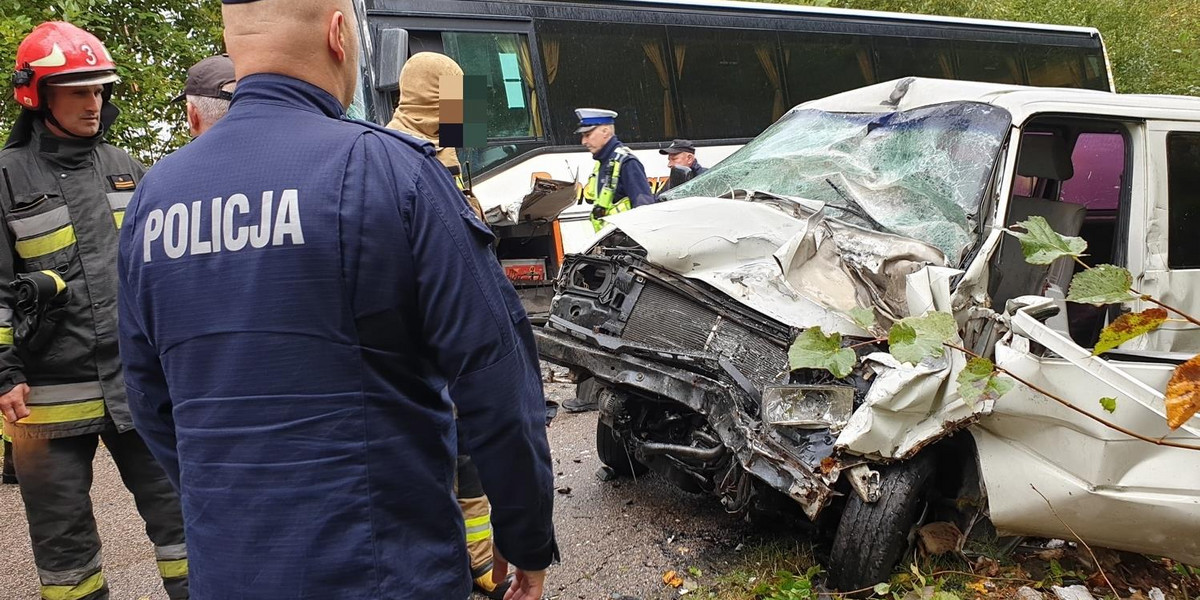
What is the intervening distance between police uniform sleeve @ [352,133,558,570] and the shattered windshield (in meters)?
2.37

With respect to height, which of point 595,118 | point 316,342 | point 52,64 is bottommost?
point 316,342

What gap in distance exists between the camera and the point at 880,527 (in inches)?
114

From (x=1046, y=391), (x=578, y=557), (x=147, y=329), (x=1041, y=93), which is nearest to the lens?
(x=147, y=329)

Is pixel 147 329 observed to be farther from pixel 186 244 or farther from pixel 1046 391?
pixel 1046 391

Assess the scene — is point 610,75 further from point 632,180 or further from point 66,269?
point 66,269

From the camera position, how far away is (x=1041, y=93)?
12.3ft

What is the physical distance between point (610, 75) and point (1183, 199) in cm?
538

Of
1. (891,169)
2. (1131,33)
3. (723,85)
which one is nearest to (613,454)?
(891,169)

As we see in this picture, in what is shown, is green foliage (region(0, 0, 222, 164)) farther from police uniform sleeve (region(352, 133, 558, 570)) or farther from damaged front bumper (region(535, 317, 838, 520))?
police uniform sleeve (region(352, 133, 558, 570))

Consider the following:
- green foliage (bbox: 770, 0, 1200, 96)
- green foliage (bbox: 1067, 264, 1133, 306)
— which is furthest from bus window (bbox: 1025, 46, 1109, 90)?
Answer: green foliage (bbox: 1067, 264, 1133, 306)

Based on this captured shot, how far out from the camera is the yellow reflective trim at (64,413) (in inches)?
102

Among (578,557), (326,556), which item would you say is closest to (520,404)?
(326,556)

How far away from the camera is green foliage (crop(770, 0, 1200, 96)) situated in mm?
13211

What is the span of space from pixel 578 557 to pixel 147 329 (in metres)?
2.38
